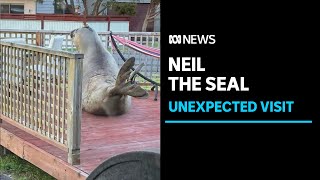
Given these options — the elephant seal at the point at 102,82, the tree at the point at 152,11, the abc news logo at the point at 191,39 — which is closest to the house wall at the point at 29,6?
the tree at the point at 152,11

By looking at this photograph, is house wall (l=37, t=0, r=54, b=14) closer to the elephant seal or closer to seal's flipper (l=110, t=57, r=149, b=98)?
the elephant seal

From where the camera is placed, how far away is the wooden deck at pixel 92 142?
4387mm

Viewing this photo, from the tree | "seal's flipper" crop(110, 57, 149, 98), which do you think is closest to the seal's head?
the tree

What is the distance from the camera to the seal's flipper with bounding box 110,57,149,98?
5.49 meters

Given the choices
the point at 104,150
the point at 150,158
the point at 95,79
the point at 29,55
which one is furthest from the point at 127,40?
the point at 150,158

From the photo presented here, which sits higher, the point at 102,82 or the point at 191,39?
the point at 191,39

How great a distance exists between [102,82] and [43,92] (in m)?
1.54

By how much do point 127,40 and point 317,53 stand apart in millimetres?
6982

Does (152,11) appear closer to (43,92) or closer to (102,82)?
(102,82)

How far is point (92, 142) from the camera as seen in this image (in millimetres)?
4941

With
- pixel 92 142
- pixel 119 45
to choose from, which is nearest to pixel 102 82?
pixel 92 142

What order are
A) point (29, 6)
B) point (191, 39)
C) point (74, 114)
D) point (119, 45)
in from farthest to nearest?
point (29, 6)
point (119, 45)
point (74, 114)
point (191, 39)

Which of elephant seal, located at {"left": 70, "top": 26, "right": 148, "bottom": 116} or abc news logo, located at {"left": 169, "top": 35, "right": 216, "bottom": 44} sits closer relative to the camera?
abc news logo, located at {"left": 169, "top": 35, "right": 216, "bottom": 44}

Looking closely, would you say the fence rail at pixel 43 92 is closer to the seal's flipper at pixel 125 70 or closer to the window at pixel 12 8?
the seal's flipper at pixel 125 70
